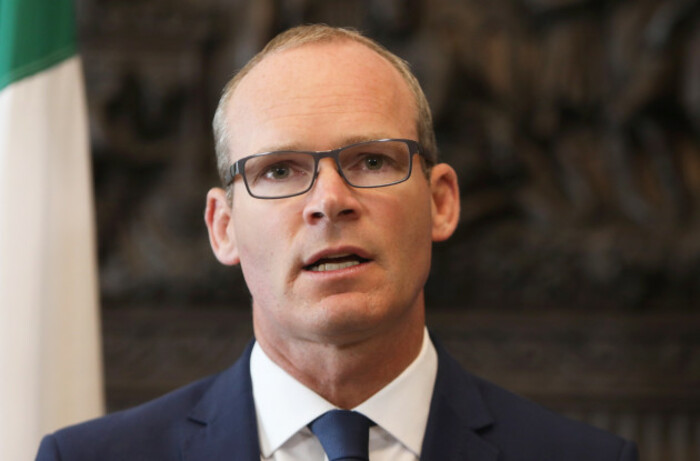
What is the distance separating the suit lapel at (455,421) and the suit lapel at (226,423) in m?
0.44

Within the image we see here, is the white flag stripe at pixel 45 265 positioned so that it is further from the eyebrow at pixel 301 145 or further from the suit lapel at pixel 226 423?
the eyebrow at pixel 301 145

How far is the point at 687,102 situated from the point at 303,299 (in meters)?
3.85

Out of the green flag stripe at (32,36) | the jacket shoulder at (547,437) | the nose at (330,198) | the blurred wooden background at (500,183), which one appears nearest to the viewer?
the nose at (330,198)

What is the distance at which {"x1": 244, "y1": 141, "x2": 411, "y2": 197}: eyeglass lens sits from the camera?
222cm

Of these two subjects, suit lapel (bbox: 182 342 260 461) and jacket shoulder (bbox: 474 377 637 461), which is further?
jacket shoulder (bbox: 474 377 637 461)

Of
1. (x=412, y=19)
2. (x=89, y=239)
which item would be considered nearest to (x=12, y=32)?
(x=89, y=239)

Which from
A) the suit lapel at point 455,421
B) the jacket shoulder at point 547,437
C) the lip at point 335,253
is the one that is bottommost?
the jacket shoulder at point 547,437

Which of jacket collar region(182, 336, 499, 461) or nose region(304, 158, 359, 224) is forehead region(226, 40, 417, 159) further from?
jacket collar region(182, 336, 499, 461)

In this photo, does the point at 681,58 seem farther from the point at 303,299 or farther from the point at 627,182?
the point at 303,299

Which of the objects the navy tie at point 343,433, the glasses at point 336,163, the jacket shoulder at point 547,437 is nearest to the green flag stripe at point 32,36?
the glasses at point 336,163

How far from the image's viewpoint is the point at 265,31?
536 centimetres

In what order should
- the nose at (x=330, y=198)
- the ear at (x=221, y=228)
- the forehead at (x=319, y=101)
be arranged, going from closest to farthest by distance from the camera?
1. the nose at (x=330, y=198)
2. the forehead at (x=319, y=101)
3. the ear at (x=221, y=228)

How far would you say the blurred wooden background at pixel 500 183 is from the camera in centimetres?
514

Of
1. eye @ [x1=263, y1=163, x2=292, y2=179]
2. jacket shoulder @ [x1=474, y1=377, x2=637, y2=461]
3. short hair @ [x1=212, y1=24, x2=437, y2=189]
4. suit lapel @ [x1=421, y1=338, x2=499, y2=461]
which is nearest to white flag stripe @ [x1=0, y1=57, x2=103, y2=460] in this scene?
short hair @ [x1=212, y1=24, x2=437, y2=189]
